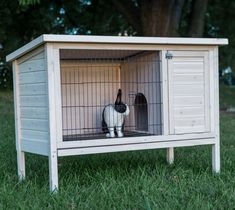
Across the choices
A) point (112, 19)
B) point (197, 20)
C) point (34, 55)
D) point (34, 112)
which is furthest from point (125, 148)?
point (112, 19)

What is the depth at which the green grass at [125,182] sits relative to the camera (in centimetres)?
324

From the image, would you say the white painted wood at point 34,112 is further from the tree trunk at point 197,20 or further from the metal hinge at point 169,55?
the tree trunk at point 197,20

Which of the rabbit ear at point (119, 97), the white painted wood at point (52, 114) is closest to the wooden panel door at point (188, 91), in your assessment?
the rabbit ear at point (119, 97)

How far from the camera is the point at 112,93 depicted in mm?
4965

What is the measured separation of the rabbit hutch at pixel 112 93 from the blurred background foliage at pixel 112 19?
5.24 m

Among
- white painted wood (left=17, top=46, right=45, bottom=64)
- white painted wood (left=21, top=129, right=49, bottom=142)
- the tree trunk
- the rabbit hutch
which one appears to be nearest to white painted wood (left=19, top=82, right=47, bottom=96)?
the rabbit hutch

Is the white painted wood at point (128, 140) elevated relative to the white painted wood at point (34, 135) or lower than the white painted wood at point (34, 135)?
lower

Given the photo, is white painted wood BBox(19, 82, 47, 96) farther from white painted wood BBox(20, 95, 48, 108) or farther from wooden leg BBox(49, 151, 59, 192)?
wooden leg BBox(49, 151, 59, 192)

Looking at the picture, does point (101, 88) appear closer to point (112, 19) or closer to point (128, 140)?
point (128, 140)

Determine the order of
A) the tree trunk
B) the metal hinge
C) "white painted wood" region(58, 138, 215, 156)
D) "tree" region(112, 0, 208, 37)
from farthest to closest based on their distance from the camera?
the tree trunk
"tree" region(112, 0, 208, 37)
the metal hinge
"white painted wood" region(58, 138, 215, 156)

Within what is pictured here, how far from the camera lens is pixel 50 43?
3711mm

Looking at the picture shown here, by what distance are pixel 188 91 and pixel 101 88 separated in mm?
1041

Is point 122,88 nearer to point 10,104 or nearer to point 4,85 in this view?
point 10,104

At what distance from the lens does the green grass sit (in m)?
3.24
